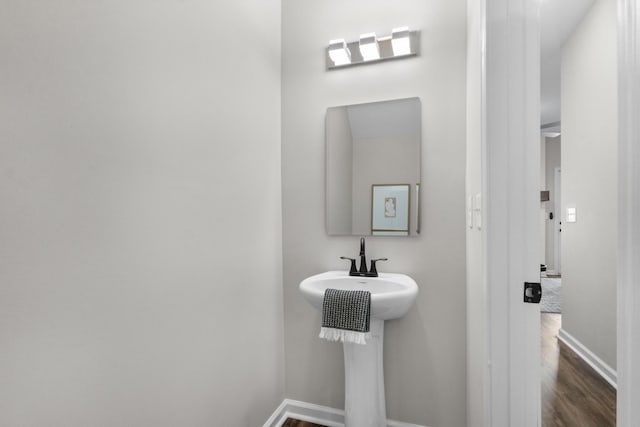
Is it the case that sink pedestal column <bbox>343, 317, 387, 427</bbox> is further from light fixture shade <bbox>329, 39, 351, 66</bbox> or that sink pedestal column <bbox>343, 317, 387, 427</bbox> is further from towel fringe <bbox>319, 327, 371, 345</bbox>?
light fixture shade <bbox>329, 39, 351, 66</bbox>

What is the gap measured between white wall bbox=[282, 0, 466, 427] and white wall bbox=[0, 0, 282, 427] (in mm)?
Answer: 310

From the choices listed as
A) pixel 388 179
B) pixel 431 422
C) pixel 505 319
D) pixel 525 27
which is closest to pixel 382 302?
pixel 505 319

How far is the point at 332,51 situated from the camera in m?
1.90

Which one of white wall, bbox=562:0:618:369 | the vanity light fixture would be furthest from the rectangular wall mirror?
white wall, bbox=562:0:618:369

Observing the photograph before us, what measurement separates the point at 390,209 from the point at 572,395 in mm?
1786

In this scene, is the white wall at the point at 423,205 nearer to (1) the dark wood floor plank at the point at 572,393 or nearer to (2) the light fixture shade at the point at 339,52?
(2) the light fixture shade at the point at 339,52

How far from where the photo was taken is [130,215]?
3.51ft

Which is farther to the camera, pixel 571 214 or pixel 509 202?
pixel 571 214

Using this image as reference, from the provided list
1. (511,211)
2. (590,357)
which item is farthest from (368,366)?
(590,357)

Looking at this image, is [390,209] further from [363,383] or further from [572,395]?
[572,395]

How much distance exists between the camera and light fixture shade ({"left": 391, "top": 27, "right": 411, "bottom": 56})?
70.1 inches

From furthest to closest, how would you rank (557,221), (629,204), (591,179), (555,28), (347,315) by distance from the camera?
(557,221)
(555,28)
(591,179)
(347,315)
(629,204)

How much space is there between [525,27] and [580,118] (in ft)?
7.47

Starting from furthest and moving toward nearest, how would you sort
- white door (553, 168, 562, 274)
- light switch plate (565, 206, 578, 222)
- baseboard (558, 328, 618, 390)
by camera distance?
white door (553, 168, 562, 274) → light switch plate (565, 206, 578, 222) → baseboard (558, 328, 618, 390)
